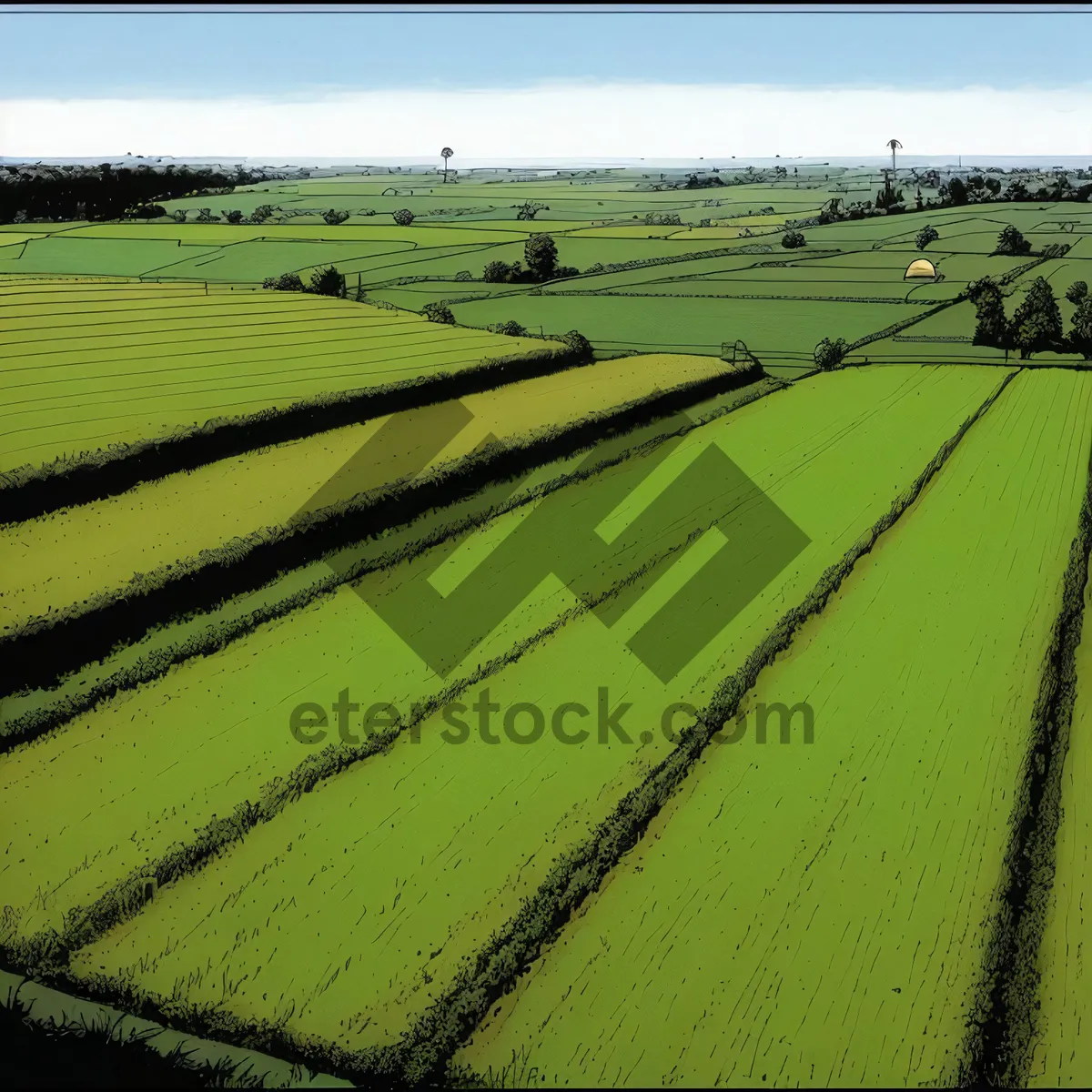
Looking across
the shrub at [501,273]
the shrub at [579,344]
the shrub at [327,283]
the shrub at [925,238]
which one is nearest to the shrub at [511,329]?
the shrub at [579,344]

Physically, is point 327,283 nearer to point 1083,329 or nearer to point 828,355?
point 828,355

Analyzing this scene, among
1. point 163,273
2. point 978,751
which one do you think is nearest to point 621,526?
point 978,751

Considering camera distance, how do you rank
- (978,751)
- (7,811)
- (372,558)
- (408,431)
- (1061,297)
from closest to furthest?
1. (7,811)
2. (978,751)
3. (372,558)
4. (408,431)
5. (1061,297)

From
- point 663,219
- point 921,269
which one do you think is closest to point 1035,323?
point 921,269

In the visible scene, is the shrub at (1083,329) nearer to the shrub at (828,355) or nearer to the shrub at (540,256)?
the shrub at (828,355)

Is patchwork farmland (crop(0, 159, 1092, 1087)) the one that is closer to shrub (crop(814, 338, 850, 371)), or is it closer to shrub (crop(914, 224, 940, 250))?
shrub (crop(814, 338, 850, 371))

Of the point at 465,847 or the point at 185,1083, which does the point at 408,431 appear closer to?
the point at 465,847
